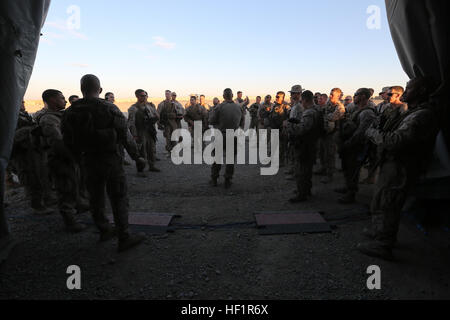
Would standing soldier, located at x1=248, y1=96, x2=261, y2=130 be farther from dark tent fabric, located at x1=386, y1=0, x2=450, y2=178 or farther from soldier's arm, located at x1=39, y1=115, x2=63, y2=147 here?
soldier's arm, located at x1=39, y1=115, x2=63, y2=147

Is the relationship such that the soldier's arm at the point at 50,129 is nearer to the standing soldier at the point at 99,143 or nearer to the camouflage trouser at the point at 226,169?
the standing soldier at the point at 99,143

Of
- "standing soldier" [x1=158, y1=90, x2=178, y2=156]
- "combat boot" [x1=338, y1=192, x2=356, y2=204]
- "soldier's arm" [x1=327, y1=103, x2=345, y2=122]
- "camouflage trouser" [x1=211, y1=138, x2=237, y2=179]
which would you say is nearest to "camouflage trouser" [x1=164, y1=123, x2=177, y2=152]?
"standing soldier" [x1=158, y1=90, x2=178, y2=156]

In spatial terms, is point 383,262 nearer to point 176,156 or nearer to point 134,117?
point 134,117

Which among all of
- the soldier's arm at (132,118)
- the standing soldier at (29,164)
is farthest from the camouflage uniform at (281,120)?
the standing soldier at (29,164)

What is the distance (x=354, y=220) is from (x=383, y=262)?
1.27 m

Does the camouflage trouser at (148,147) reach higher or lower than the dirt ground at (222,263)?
higher

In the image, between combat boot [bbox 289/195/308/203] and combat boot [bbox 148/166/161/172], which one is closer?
combat boot [bbox 289/195/308/203]

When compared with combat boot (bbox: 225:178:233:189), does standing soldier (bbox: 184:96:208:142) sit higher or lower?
higher

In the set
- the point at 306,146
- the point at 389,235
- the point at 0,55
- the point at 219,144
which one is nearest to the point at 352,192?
the point at 306,146

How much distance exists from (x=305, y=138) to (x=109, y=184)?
3.63 metres

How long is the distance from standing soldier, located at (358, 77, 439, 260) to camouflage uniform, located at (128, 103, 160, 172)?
605cm

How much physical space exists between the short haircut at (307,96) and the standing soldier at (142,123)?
4563mm

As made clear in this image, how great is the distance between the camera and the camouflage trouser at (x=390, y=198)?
2.93 m

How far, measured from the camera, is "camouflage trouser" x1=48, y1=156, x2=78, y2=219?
4.04 m
